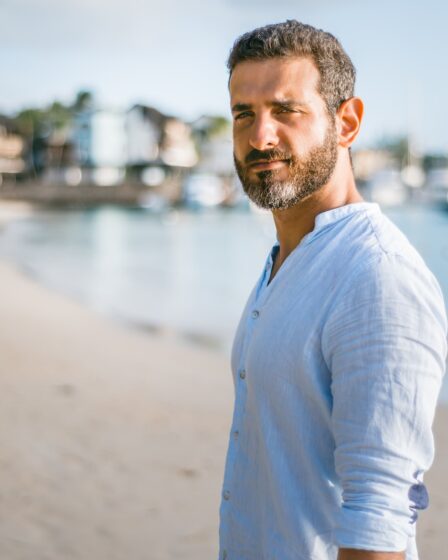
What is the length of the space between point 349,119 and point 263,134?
206mm

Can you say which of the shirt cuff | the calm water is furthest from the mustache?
the calm water

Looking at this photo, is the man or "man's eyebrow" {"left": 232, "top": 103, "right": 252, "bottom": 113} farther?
"man's eyebrow" {"left": 232, "top": 103, "right": 252, "bottom": 113}

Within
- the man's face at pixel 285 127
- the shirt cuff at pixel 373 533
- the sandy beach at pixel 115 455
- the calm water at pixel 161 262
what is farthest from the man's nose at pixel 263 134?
the calm water at pixel 161 262

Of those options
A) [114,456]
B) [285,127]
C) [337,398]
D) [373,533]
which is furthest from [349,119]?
[114,456]

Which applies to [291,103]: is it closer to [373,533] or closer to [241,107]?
[241,107]

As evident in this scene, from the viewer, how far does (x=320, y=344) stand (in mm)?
1315

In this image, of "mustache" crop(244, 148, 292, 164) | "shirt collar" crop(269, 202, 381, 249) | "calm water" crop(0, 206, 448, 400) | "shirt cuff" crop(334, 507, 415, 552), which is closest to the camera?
"shirt cuff" crop(334, 507, 415, 552)

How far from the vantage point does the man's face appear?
1.50 metres

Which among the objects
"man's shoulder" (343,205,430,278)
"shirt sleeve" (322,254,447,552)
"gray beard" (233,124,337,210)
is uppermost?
"gray beard" (233,124,337,210)

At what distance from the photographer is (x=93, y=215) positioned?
70.9 m

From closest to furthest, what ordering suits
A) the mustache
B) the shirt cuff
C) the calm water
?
the shirt cuff
the mustache
the calm water

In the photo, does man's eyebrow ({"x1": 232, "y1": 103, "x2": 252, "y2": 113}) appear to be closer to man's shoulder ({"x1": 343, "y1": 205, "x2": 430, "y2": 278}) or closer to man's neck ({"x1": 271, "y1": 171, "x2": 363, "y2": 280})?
man's neck ({"x1": 271, "y1": 171, "x2": 363, "y2": 280})

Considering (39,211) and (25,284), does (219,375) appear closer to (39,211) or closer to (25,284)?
(25,284)

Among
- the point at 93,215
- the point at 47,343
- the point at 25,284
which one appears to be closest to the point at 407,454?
the point at 47,343
